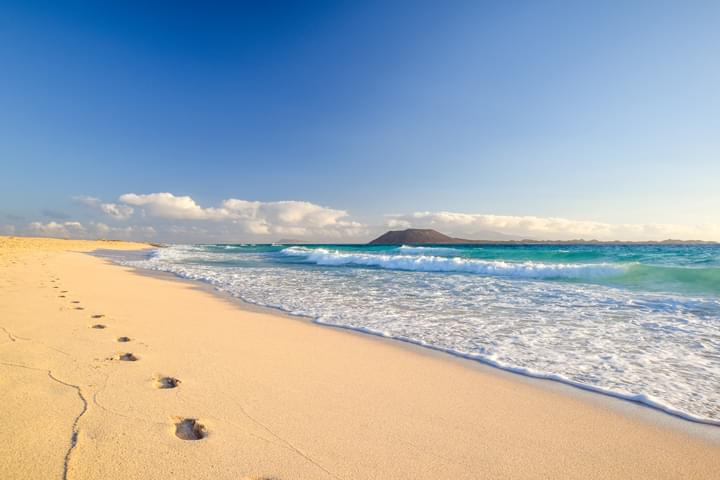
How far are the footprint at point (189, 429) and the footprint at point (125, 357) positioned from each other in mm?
1524

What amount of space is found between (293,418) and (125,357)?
7.19 feet

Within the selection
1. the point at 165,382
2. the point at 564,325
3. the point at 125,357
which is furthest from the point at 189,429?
the point at 564,325

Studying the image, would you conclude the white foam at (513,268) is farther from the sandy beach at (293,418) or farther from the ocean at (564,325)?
the sandy beach at (293,418)

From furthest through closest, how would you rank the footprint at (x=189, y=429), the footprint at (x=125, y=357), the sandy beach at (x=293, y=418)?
the footprint at (x=125, y=357), the footprint at (x=189, y=429), the sandy beach at (x=293, y=418)

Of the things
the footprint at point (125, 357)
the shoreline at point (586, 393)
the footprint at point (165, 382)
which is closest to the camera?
the shoreline at point (586, 393)

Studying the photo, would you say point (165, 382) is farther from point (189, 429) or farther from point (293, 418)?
point (293, 418)

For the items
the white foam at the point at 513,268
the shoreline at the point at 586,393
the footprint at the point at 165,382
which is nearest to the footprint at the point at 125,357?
the footprint at the point at 165,382

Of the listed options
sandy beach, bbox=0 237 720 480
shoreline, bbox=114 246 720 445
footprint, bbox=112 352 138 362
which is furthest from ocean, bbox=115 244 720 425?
footprint, bbox=112 352 138 362

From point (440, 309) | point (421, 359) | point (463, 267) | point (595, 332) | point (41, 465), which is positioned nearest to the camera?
point (41, 465)

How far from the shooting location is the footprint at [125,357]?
3387mm

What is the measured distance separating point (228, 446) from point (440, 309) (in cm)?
563

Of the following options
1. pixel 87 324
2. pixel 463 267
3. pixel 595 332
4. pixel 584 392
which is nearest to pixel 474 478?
pixel 584 392

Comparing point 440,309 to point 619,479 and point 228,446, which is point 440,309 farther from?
point 228,446

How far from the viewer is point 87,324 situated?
4637 millimetres
